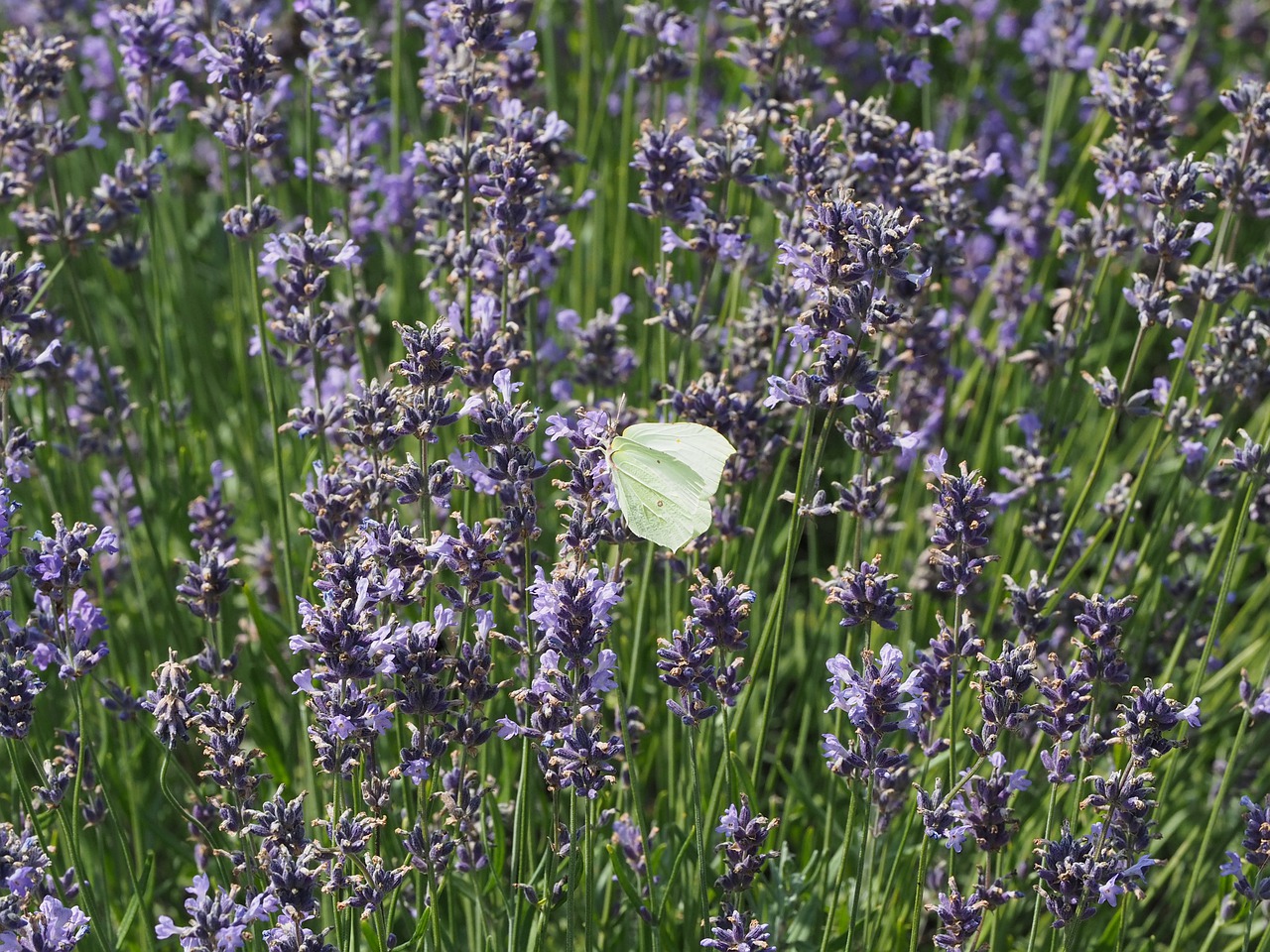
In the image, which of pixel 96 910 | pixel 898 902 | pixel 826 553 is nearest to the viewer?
pixel 96 910

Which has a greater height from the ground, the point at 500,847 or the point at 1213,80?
the point at 1213,80

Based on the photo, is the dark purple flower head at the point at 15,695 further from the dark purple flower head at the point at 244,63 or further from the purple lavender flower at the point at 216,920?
the dark purple flower head at the point at 244,63

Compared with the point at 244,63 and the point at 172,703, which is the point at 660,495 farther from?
the point at 244,63

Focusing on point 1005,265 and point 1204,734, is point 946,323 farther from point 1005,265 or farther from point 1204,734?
point 1204,734

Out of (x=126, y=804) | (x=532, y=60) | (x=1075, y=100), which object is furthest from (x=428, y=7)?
(x=1075, y=100)

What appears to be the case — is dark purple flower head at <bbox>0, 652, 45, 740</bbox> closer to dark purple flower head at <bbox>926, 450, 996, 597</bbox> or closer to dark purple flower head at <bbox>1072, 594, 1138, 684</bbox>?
dark purple flower head at <bbox>926, 450, 996, 597</bbox>

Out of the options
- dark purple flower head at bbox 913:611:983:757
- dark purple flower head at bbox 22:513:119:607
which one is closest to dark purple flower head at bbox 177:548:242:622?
dark purple flower head at bbox 22:513:119:607
